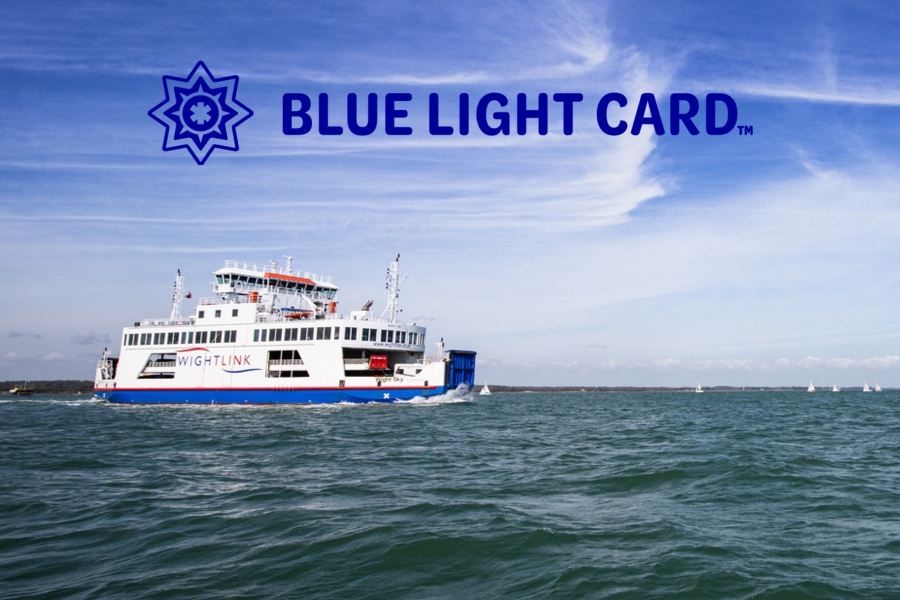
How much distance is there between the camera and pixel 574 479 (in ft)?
A: 44.6

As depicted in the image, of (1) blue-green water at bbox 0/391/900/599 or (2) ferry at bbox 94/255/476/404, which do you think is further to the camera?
(2) ferry at bbox 94/255/476/404

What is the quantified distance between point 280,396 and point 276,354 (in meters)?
3.99

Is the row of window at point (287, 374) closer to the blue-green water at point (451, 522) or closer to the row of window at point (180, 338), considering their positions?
the row of window at point (180, 338)

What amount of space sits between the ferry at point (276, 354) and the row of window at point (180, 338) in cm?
10

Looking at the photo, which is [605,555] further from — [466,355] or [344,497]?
[466,355]

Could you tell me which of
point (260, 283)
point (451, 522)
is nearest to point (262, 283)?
point (260, 283)

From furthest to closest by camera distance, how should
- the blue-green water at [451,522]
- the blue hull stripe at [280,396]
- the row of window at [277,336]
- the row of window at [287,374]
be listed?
the row of window at [287,374], the row of window at [277,336], the blue hull stripe at [280,396], the blue-green water at [451,522]

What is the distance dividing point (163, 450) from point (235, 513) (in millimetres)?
10546

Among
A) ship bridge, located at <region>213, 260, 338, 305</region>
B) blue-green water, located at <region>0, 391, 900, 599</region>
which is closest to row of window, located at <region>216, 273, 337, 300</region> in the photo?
ship bridge, located at <region>213, 260, 338, 305</region>

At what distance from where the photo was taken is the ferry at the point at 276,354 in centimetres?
4506

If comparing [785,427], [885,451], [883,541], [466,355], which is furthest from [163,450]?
[466,355]

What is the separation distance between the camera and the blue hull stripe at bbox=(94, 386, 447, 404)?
44.6 metres

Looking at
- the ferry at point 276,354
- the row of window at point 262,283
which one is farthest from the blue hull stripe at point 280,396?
the row of window at point 262,283

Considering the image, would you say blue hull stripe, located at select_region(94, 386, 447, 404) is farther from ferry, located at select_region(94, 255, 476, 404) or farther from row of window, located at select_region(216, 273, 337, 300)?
row of window, located at select_region(216, 273, 337, 300)
